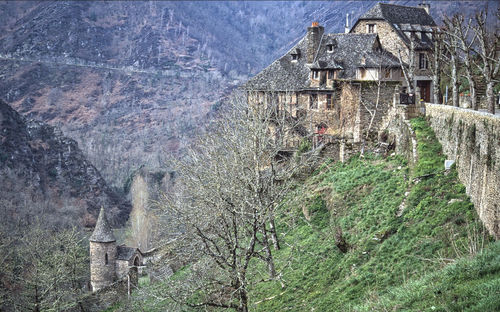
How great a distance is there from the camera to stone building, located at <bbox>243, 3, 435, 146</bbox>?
106ft

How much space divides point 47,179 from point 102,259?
152 ft

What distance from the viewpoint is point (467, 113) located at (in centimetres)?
1970

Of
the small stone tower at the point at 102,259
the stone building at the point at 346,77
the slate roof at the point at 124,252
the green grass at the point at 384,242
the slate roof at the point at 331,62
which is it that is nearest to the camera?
the green grass at the point at 384,242

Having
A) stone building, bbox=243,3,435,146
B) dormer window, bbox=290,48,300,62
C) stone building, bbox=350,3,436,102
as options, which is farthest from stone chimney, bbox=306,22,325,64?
stone building, bbox=350,3,436,102

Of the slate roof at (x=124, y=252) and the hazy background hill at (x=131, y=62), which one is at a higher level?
the hazy background hill at (x=131, y=62)

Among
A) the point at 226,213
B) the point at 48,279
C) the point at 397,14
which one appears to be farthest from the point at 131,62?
the point at 226,213

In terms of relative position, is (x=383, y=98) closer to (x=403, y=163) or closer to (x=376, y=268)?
(x=403, y=163)

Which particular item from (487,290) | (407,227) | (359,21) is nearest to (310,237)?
(407,227)

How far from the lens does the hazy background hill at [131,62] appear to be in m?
117

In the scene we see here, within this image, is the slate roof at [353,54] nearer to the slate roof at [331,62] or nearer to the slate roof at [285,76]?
the slate roof at [331,62]

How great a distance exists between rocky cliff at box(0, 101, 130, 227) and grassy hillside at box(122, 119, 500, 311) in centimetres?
4921

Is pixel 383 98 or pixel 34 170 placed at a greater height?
pixel 383 98

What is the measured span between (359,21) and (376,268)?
3147 centimetres

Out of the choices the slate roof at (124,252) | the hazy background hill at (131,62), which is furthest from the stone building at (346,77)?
the hazy background hill at (131,62)
